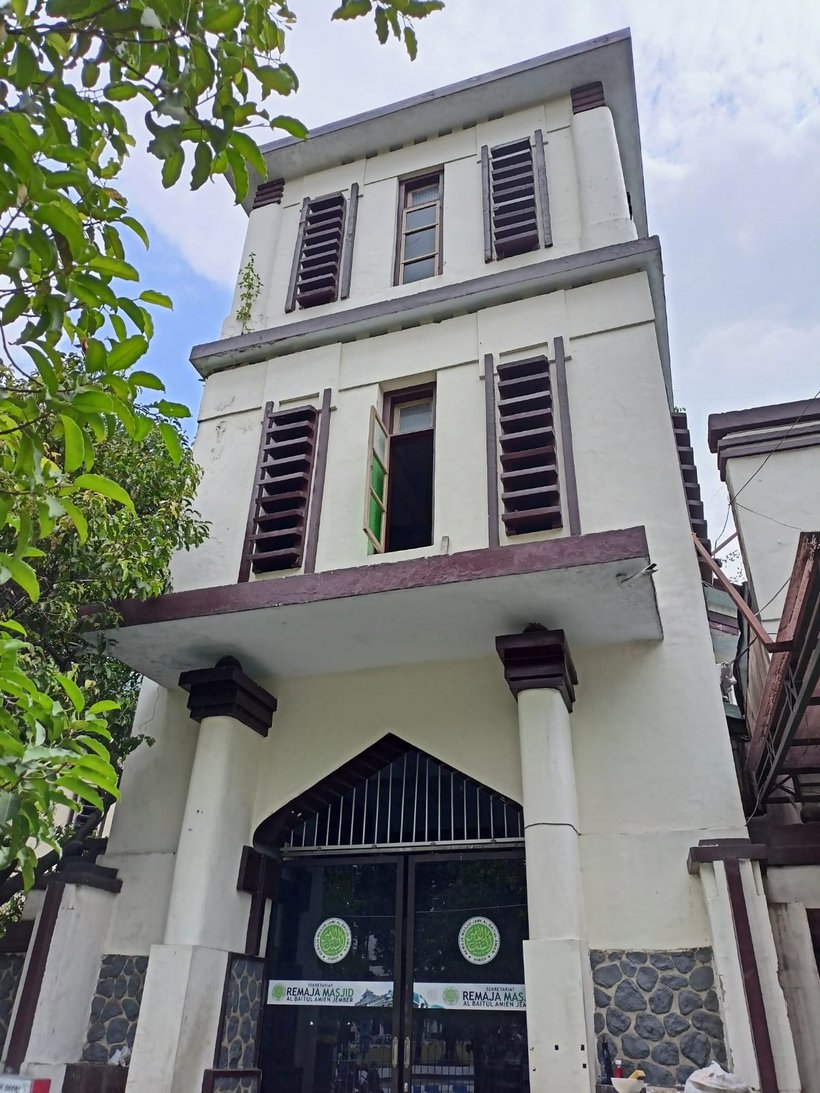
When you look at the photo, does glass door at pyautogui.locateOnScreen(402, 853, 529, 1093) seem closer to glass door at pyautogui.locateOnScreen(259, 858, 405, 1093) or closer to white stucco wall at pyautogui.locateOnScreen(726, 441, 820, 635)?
glass door at pyautogui.locateOnScreen(259, 858, 405, 1093)

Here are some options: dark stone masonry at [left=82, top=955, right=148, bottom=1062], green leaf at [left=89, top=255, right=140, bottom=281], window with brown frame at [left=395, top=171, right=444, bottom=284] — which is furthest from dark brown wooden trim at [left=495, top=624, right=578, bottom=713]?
window with brown frame at [left=395, top=171, right=444, bottom=284]

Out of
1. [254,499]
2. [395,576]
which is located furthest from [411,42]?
[254,499]

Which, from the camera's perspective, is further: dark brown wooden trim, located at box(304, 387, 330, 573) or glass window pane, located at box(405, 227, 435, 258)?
glass window pane, located at box(405, 227, 435, 258)

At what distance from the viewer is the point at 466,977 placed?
5680 mm

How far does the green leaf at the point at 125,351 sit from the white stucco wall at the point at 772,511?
627 cm

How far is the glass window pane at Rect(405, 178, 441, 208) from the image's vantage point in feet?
32.0

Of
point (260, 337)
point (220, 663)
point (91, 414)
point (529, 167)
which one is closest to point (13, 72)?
point (91, 414)

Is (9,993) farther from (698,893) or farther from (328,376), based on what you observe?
(328,376)

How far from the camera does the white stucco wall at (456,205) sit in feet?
27.3

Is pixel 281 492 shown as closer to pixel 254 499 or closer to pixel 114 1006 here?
pixel 254 499

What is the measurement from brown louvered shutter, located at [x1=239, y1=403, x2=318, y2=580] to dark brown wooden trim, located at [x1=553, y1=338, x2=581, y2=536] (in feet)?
7.56

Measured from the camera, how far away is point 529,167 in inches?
360

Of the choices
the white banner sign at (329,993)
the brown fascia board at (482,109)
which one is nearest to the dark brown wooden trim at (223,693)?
the white banner sign at (329,993)

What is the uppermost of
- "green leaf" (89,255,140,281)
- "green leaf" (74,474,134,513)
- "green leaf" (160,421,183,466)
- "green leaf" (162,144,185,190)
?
"green leaf" (162,144,185,190)
